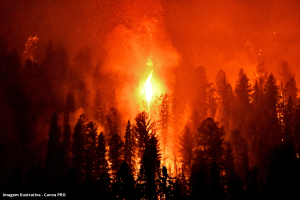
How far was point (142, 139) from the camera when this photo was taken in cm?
4500

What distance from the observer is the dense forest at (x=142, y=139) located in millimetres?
39969

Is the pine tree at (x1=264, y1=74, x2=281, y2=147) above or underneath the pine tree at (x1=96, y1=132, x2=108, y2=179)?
above

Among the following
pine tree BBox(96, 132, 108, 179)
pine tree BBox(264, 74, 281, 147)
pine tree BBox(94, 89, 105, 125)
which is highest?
pine tree BBox(94, 89, 105, 125)

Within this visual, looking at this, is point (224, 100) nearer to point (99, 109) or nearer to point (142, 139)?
point (99, 109)

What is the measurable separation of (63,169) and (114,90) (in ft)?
144

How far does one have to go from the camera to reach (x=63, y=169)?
49.8m

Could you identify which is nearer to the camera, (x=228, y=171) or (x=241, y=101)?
(x=228, y=171)

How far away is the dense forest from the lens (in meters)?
40.0

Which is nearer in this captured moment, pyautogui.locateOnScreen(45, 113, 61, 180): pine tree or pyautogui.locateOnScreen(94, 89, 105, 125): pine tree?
pyautogui.locateOnScreen(45, 113, 61, 180): pine tree

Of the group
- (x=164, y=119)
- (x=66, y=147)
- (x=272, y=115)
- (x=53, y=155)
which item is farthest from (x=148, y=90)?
(x=53, y=155)

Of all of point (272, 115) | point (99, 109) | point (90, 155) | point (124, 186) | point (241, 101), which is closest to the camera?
point (124, 186)

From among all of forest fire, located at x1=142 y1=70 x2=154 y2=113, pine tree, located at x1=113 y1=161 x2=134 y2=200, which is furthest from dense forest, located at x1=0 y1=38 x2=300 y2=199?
forest fire, located at x1=142 y1=70 x2=154 y2=113

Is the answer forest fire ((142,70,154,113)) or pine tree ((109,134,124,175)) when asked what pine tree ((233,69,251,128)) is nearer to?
forest fire ((142,70,154,113))

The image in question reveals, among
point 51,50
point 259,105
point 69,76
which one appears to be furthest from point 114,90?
point 259,105
